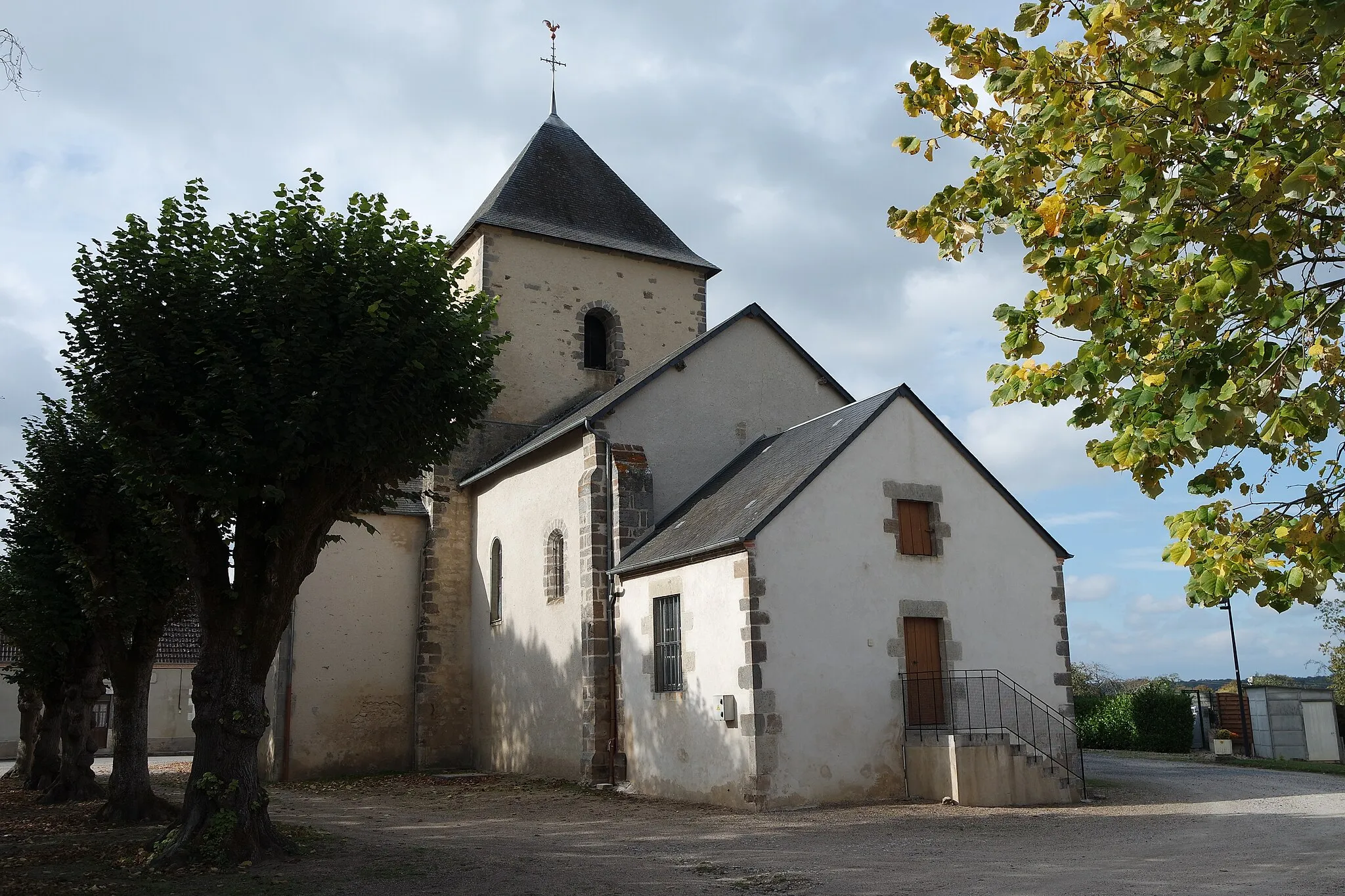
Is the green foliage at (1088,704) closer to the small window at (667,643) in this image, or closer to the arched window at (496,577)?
the arched window at (496,577)

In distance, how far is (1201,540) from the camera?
5.69 metres

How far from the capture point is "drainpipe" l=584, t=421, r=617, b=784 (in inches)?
611

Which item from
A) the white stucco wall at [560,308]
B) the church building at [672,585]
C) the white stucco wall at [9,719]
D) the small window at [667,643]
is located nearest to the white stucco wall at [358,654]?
the church building at [672,585]

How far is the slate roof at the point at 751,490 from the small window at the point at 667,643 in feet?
2.02

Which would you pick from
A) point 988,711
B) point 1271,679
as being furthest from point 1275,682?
point 988,711

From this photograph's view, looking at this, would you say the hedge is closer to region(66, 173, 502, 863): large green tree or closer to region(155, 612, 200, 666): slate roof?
region(66, 173, 502, 863): large green tree

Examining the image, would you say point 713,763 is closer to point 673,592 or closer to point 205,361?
point 673,592

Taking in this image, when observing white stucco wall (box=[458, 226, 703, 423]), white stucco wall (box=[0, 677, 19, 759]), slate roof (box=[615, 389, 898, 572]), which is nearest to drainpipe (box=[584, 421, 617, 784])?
slate roof (box=[615, 389, 898, 572])

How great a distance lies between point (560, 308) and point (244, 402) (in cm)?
1297

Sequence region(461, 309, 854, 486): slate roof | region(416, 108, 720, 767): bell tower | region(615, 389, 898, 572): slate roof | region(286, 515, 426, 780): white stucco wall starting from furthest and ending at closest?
region(416, 108, 720, 767): bell tower
region(286, 515, 426, 780): white stucco wall
region(461, 309, 854, 486): slate roof
region(615, 389, 898, 572): slate roof

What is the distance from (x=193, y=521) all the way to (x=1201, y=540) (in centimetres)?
883

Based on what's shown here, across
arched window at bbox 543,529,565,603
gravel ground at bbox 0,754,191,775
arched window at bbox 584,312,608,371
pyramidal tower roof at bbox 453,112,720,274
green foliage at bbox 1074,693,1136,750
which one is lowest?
gravel ground at bbox 0,754,191,775

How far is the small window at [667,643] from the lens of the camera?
14.4m

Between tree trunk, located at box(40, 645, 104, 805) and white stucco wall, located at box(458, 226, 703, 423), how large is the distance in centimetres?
838
